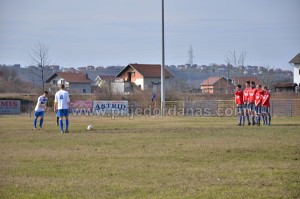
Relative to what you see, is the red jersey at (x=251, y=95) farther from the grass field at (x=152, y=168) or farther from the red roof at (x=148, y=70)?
the red roof at (x=148, y=70)

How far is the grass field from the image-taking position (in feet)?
34.2

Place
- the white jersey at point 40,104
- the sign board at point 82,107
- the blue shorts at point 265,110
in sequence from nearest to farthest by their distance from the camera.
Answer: the white jersey at point 40,104 < the blue shorts at point 265,110 < the sign board at point 82,107

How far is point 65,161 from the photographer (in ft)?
47.5

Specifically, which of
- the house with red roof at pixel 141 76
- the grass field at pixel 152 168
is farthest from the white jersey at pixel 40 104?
the house with red roof at pixel 141 76

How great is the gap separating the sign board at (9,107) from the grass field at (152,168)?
36.8m

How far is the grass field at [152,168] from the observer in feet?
34.2

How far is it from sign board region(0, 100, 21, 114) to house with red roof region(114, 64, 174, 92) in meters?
50.3

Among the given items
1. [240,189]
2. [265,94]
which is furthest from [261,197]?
[265,94]

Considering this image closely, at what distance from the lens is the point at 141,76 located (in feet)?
358

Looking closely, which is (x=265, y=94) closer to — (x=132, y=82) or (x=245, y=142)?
A: (x=245, y=142)

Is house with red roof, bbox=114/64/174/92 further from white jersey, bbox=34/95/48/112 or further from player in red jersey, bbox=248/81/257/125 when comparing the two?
white jersey, bbox=34/95/48/112

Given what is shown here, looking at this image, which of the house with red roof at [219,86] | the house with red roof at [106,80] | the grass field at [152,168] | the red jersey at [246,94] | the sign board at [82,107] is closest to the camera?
the grass field at [152,168]

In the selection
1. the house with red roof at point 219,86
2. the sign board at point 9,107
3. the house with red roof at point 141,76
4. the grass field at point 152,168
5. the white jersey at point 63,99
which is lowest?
the grass field at point 152,168

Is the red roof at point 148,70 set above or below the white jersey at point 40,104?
above
